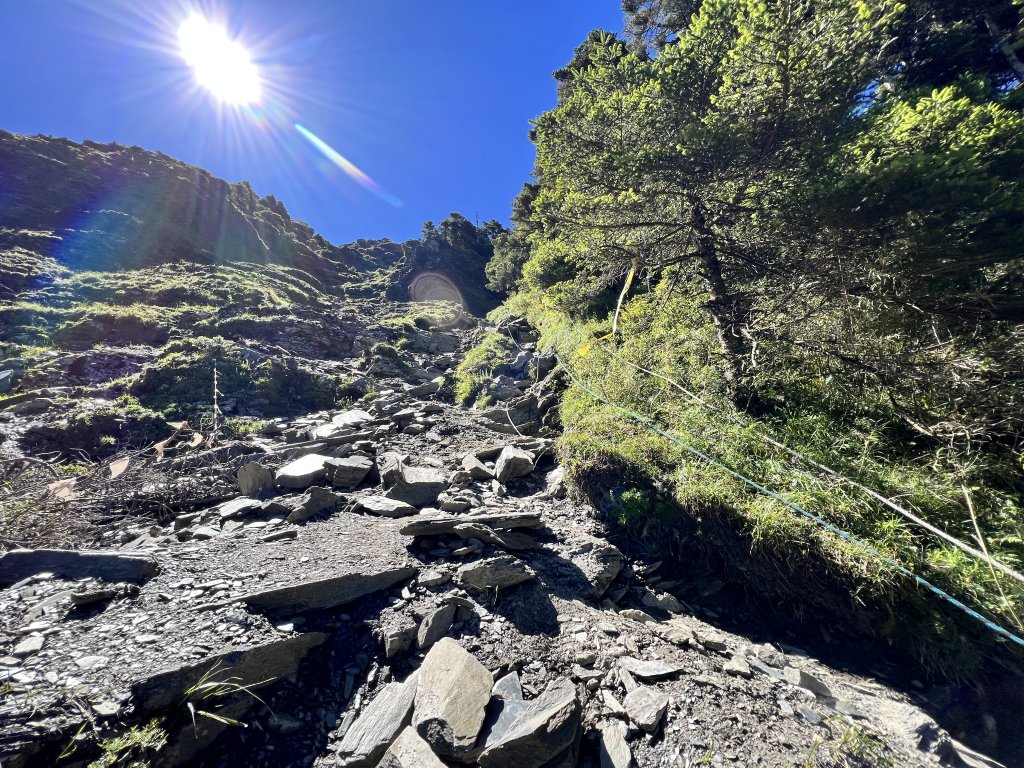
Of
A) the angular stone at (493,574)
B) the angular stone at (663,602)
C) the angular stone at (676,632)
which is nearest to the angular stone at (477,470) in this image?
the angular stone at (493,574)

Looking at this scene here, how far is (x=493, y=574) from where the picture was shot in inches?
137

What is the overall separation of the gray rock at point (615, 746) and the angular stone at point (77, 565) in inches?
151

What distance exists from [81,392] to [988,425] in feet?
52.1

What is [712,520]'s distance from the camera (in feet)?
13.7

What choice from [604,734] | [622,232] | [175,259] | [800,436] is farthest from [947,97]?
[175,259]

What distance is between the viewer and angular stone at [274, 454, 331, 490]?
5421 millimetres

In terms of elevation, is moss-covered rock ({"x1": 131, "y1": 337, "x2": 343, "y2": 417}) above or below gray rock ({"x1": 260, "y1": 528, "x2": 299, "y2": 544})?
above

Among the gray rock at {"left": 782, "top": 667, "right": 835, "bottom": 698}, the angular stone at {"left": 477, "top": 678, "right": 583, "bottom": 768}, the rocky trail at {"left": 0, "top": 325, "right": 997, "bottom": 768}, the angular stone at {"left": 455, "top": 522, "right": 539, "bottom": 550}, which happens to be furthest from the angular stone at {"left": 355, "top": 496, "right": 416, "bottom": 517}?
the gray rock at {"left": 782, "top": 667, "right": 835, "bottom": 698}

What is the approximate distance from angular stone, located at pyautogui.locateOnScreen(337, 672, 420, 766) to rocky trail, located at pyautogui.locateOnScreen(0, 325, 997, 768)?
0.01 m

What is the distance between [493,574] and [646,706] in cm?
149

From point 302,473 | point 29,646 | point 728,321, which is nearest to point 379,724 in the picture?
point 29,646

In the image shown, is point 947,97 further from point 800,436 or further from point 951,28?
point 951,28

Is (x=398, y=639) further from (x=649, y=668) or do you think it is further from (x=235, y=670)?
(x=649, y=668)

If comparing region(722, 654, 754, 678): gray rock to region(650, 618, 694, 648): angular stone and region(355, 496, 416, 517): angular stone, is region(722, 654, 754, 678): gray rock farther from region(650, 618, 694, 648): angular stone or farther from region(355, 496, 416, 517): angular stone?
region(355, 496, 416, 517): angular stone
